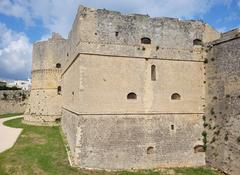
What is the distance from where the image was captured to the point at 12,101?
36.8 metres

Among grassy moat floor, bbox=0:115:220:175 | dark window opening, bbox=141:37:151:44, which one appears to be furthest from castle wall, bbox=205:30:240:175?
dark window opening, bbox=141:37:151:44

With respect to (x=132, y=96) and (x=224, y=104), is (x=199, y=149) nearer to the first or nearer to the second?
(x=224, y=104)

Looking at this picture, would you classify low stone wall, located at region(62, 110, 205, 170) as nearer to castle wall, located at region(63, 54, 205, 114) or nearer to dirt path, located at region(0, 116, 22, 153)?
castle wall, located at region(63, 54, 205, 114)

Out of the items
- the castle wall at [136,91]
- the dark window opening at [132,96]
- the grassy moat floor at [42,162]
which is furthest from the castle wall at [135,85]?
the grassy moat floor at [42,162]

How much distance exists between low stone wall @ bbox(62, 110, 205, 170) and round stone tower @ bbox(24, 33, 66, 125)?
→ 11.5m

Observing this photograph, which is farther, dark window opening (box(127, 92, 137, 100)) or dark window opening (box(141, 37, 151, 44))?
dark window opening (box(141, 37, 151, 44))

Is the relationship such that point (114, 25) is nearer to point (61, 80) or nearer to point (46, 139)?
point (46, 139)

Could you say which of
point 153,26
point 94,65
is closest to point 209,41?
point 153,26

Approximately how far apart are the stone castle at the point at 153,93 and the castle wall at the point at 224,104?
53 millimetres

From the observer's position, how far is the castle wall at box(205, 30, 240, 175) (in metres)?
14.7

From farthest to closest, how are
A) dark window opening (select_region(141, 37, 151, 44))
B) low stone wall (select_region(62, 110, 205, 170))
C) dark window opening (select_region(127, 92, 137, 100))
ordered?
dark window opening (select_region(141, 37, 151, 44))
dark window opening (select_region(127, 92, 137, 100))
low stone wall (select_region(62, 110, 205, 170))

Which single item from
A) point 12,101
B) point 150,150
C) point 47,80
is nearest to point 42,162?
point 150,150

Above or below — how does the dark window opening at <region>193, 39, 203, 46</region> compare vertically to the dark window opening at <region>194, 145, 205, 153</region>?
above

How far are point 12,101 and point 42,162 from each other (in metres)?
24.1
